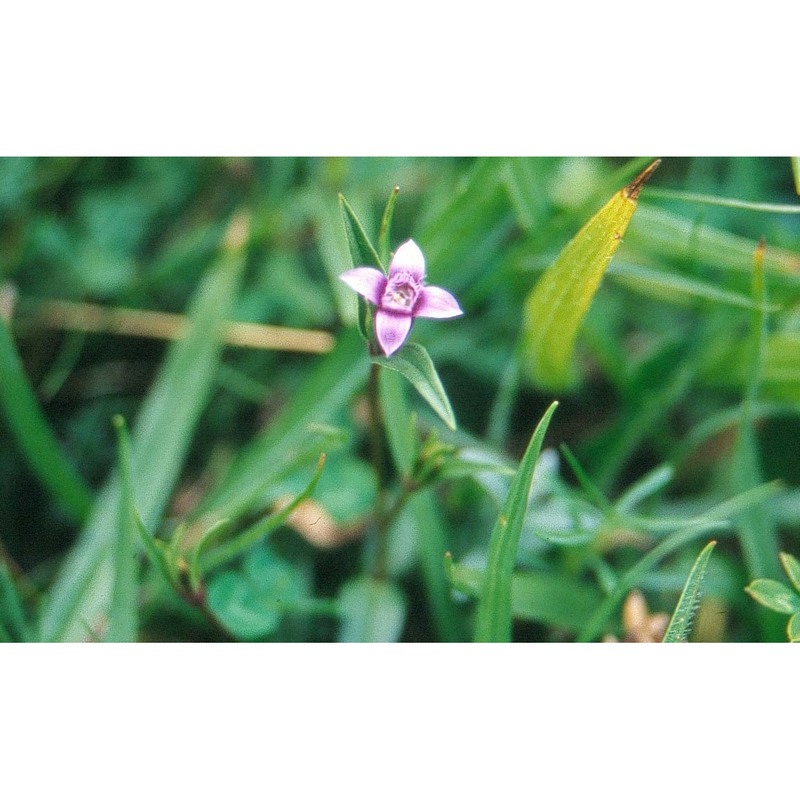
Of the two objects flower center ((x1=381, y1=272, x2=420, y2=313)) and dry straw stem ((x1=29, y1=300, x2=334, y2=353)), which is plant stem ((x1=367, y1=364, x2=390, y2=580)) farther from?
dry straw stem ((x1=29, y1=300, x2=334, y2=353))

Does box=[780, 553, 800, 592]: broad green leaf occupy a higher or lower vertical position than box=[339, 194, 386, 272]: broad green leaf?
lower

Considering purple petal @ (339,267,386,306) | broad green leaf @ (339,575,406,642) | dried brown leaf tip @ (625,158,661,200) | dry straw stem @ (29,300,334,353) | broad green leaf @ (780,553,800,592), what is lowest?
broad green leaf @ (339,575,406,642)

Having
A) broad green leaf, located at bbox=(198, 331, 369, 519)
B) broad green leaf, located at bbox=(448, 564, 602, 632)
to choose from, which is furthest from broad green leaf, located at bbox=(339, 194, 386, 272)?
broad green leaf, located at bbox=(448, 564, 602, 632)

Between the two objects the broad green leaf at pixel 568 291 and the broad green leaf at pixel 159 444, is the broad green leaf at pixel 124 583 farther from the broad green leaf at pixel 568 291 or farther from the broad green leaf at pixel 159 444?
the broad green leaf at pixel 568 291

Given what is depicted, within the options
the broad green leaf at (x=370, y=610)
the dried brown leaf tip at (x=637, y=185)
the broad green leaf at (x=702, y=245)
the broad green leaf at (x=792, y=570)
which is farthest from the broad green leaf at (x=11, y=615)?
the broad green leaf at (x=702, y=245)

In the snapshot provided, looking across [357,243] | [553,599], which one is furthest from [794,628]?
[357,243]

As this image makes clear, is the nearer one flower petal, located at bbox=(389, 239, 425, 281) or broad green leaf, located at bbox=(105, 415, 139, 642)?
flower petal, located at bbox=(389, 239, 425, 281)

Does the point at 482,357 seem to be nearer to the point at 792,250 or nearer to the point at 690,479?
the point at 690,479
